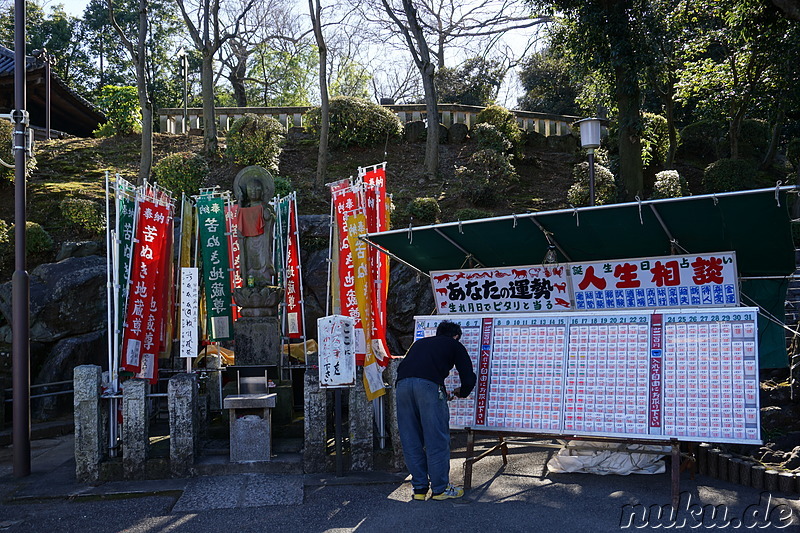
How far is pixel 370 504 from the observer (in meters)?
7.16

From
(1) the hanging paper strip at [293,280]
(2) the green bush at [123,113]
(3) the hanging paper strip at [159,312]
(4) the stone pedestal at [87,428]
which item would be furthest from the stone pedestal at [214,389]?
(2) the green bush at [123,113]

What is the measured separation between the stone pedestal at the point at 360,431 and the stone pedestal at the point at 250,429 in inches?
43.1

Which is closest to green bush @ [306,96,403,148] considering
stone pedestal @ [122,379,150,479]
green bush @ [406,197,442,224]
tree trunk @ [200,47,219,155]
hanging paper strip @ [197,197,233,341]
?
tree trunk @ [200,47,219,155]

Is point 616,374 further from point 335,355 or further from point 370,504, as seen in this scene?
point 335,355

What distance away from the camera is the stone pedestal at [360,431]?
8.28m

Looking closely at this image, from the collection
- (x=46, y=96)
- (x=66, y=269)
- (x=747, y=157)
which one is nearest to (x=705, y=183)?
(x=747, y=157)

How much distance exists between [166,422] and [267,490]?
14.2 ft

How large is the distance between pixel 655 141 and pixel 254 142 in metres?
12.6

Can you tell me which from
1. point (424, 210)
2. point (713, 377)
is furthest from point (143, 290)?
point (424, 210)

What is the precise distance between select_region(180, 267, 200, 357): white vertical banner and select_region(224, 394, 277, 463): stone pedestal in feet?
3.53

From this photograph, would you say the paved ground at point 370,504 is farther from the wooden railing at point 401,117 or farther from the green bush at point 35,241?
the wooden railing at point 401,117

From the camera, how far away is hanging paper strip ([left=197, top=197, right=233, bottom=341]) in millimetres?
12203

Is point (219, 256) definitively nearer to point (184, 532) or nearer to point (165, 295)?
point (165, 295)

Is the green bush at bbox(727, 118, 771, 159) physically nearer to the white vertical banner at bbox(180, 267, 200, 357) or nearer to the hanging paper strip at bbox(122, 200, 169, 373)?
the white vertical banner at bbox(180, 267, 200, 357)
